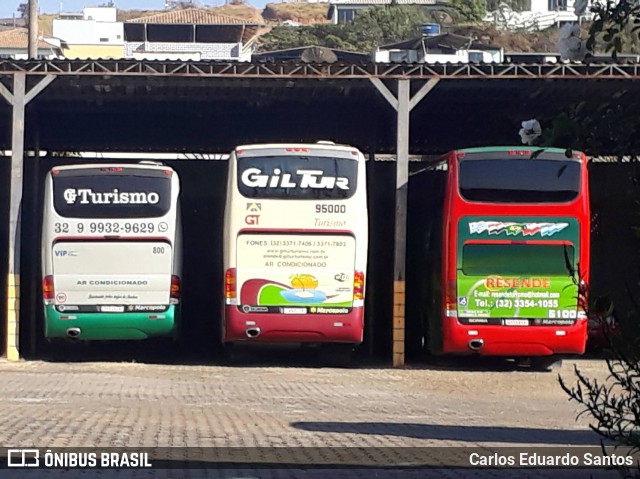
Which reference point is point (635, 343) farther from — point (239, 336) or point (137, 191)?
point (137, 191)

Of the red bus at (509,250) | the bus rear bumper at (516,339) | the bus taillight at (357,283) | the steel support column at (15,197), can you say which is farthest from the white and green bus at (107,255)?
the bus rear bumper at (516,339)

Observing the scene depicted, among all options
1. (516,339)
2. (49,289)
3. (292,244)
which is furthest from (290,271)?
(49,289)

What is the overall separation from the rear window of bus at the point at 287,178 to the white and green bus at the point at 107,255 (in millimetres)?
1909

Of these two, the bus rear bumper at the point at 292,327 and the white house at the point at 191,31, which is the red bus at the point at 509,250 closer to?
the bus rear bumper at the point at 292,327

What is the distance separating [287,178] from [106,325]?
13.5ft

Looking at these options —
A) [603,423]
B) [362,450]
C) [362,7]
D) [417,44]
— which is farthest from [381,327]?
[362,7]

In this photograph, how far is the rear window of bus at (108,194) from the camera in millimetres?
20906

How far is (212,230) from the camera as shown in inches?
1162

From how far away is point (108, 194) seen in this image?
21.0 metres

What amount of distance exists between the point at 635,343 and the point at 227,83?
1702 cm

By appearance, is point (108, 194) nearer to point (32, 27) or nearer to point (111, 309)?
point (111, 309)

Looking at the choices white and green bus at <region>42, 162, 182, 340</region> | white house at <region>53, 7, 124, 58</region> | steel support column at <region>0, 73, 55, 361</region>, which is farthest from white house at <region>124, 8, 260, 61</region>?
white and green bus at <region>42, 162, 182, 340</region>

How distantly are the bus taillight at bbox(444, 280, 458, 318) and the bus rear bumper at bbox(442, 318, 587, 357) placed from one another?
101 mm

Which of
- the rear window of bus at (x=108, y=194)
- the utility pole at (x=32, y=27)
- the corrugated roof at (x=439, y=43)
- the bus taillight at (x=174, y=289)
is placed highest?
the corrugated roof at (x=439, y=43)
